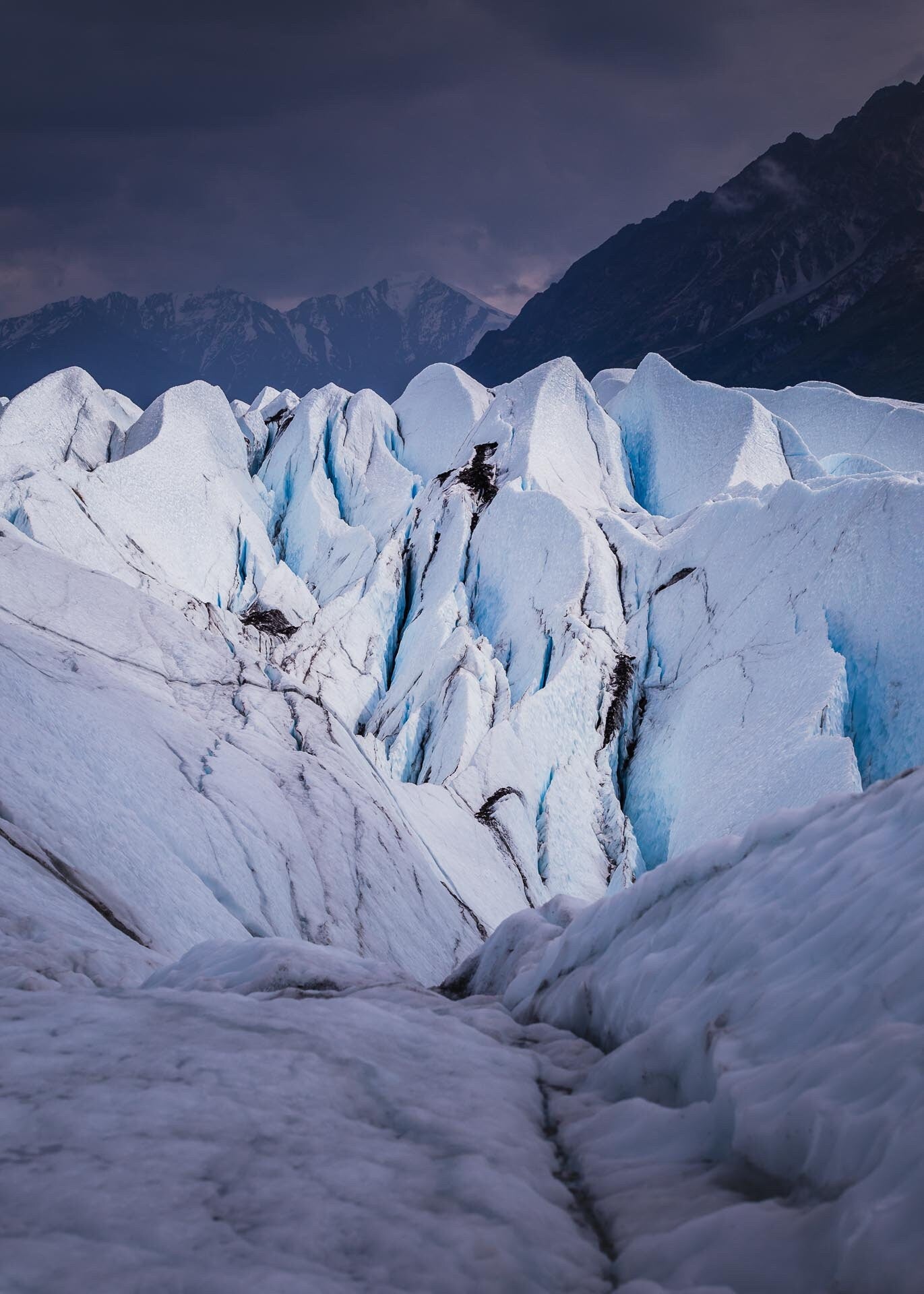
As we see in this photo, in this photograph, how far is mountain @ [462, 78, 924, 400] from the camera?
89.2 metres

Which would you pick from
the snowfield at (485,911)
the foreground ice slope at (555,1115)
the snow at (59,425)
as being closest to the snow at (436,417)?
the snowfield at (485,911)

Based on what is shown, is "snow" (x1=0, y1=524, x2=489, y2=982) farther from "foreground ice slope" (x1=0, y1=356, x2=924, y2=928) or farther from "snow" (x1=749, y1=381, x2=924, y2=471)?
"snow" (x1=749, y1=381, x2=924, y2=471)

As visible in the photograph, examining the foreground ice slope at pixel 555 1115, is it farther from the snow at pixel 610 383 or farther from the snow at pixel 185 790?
the snow at pixel 610 383

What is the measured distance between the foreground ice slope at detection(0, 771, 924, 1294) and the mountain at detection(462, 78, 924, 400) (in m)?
92.1

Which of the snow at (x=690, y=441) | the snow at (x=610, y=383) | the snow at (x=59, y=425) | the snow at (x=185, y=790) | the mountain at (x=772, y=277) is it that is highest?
the mountain at (x=772, y=277)

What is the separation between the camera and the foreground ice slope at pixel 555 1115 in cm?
215

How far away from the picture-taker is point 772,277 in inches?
4481

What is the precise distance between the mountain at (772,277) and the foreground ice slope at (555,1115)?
92.1 m

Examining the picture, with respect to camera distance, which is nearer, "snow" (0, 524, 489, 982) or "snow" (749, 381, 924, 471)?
"snow" (0, 524, 489, 982)

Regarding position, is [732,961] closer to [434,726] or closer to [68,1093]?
[68,1093]

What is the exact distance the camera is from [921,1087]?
2238mm

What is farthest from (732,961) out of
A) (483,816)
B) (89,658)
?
(483,816)

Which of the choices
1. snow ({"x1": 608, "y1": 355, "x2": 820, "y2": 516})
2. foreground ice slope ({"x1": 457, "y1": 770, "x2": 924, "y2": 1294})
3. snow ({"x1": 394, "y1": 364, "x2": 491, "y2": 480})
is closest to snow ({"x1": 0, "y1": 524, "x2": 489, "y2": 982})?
foreground ice slope ({"x1": 457, "y1": 770, "x2": 924, "y2": 1294})

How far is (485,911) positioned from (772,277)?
129 metres
